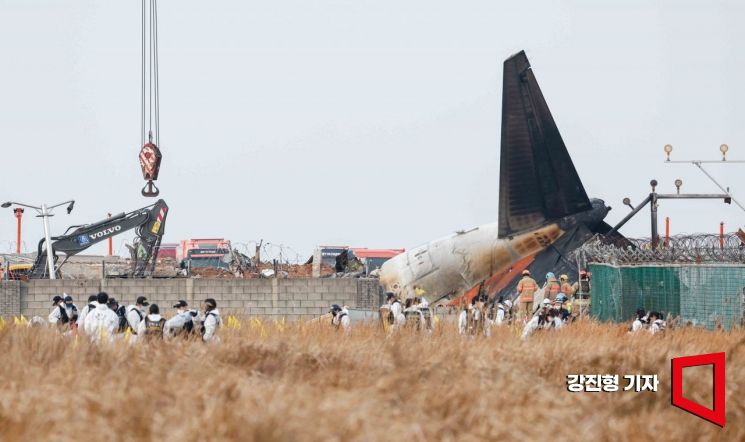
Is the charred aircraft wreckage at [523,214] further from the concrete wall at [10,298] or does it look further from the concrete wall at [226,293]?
the concrete wall at [10,298]

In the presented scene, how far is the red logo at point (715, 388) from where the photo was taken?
635 inches

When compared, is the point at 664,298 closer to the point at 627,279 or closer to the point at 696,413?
the point at 627,279

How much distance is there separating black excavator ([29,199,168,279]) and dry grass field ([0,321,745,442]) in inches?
1573

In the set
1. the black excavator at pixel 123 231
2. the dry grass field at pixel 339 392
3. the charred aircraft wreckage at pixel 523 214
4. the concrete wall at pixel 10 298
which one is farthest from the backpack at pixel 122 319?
the black excavator at pixel 123 231

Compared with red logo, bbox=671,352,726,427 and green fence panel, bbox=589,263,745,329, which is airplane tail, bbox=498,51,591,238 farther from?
red logo, bbox=671,352,726,427

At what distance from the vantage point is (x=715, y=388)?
1689 cm

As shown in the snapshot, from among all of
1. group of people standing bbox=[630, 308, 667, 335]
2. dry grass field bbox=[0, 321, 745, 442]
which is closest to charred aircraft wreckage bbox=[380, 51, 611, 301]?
group of people standing bbox=[630, 308, 667, 335]

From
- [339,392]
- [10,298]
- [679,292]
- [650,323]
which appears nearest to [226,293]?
[10,298]

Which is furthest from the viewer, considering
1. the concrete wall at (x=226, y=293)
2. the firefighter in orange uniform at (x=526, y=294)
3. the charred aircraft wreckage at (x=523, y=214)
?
the concrete wall at (x=226, y=293)

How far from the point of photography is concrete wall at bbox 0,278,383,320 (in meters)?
49.4

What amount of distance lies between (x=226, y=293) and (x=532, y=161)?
39.4ft

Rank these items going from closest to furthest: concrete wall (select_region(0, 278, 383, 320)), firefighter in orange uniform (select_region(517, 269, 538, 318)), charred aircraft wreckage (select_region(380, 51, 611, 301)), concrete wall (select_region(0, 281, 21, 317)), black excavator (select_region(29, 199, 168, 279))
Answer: firefighter in orange uniform (select_region(517, 269, 538, 318))
charred aircraft wreckage (select_region(380, 51, 611, 301))
concrete wall (select_region(0, 278, 383, 320))
concrete wall (select_region(0, 281, 21, 317))
black excavator (select_region(29, 199, 168, 279))

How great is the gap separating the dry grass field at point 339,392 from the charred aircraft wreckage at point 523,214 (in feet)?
93.8

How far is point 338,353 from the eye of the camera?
17.1 metres
